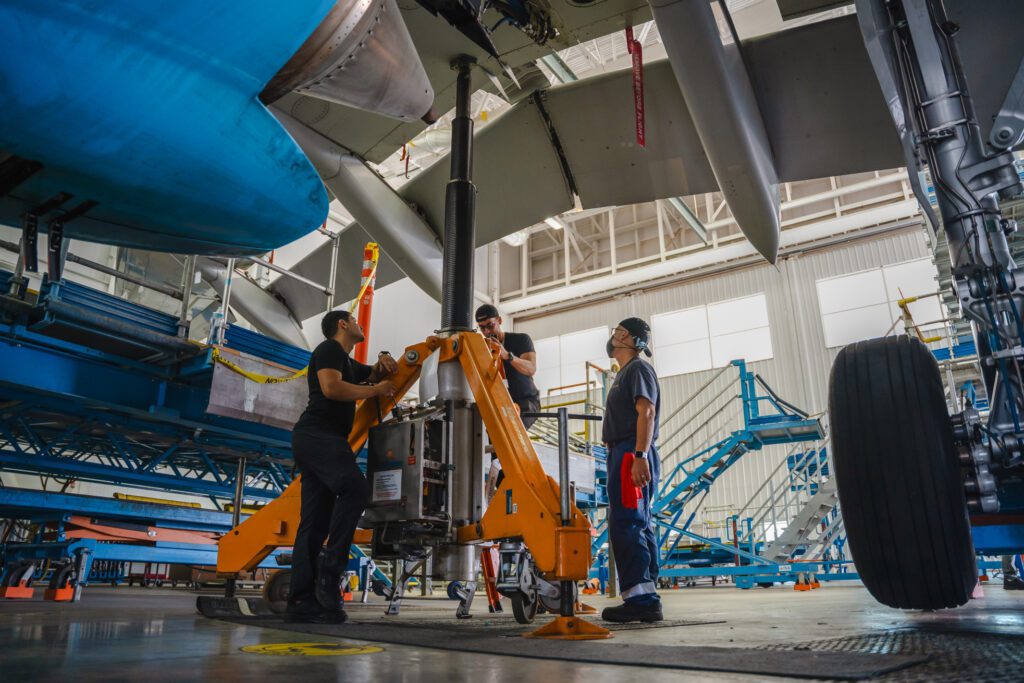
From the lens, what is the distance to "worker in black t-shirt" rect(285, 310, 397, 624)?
2691 millimetres

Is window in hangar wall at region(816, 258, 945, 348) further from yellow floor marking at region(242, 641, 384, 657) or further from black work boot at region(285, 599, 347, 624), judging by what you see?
yellow floor marking at region(242, 641, 384, 657)

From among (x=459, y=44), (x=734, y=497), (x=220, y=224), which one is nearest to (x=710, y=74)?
(x=459, y=44)

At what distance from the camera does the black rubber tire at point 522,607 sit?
2822mm

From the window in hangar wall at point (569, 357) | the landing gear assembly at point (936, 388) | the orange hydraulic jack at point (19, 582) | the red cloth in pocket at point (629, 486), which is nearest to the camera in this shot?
the landing gear assembly at point (936, 388)

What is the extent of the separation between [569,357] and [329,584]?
58.5 feet

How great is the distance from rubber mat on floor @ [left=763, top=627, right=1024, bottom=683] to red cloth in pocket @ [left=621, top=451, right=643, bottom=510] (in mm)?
818

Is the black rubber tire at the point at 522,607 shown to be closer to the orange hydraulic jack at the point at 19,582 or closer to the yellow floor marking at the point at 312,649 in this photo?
the yellow floor marking at the point at 312,649

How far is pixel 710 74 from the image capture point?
127 inches

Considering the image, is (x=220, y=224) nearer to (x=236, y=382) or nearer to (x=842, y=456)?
(x=842, y=456)

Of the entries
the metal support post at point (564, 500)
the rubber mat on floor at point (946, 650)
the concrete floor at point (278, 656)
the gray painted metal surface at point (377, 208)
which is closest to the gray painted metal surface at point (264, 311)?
the gray painted metal surface at point (377, 208)

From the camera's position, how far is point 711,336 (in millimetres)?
18109

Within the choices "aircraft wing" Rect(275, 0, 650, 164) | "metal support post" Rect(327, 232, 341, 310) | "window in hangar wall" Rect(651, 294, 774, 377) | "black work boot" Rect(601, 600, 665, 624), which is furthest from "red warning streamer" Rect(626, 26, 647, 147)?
"window in hangar wall" Rect(651, 294, 774, 377)

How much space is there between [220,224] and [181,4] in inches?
21.3

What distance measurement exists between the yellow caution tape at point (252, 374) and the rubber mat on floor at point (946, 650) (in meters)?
3.12
